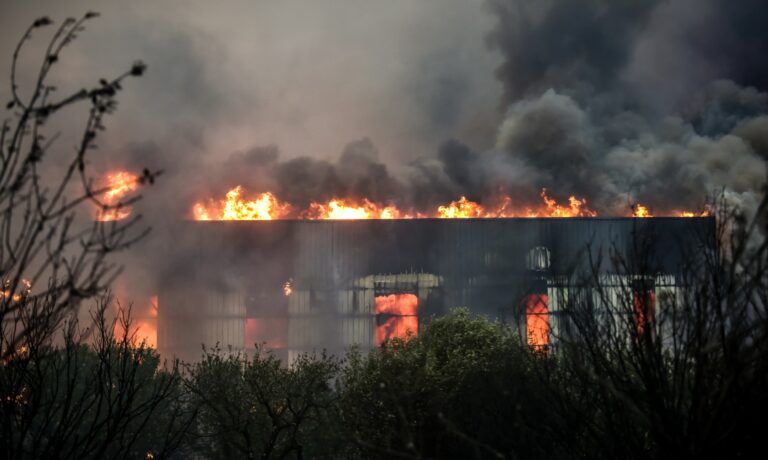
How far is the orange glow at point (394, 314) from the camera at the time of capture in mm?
52562

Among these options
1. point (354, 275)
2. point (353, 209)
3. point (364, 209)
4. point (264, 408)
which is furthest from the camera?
point (353, 209)

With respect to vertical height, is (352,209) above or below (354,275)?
above

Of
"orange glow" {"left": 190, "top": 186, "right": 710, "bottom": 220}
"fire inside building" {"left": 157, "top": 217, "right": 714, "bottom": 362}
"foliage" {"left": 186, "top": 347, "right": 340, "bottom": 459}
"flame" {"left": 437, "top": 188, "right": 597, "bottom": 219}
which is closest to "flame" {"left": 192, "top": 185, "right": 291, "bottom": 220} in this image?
"orange glow" {"left": 190, "top": 186, "right": 710, "bottom": 220}

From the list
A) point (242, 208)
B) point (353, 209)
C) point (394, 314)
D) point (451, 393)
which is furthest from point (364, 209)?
point (451, 393)

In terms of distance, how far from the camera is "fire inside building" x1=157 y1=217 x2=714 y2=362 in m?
52.6

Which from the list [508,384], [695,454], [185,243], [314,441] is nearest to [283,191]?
[185,243]

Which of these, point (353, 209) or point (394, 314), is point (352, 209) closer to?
point (353, 209)

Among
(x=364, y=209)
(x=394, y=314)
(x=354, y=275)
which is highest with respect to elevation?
(x=364, y=209)

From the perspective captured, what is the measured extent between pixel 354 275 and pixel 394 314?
3.98 metres

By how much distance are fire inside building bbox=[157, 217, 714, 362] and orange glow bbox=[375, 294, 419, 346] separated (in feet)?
0.23

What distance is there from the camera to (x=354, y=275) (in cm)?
5359

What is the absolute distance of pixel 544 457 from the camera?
22.5 meters

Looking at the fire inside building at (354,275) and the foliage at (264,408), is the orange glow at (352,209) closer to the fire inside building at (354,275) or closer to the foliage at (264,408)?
the fire inside building at (354,275)

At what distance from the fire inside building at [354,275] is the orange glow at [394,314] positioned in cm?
7
